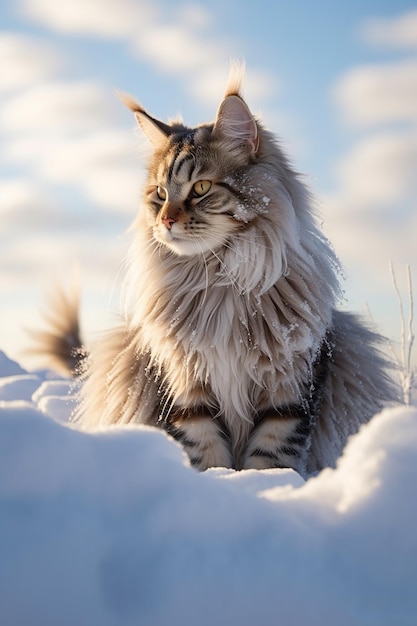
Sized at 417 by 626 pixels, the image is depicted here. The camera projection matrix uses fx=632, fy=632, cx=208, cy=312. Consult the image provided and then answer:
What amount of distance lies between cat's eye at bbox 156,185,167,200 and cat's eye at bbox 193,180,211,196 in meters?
0.22

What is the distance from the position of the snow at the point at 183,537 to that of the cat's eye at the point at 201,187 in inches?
73.9

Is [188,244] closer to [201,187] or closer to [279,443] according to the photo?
[201,187]

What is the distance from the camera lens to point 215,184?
8.84 feet

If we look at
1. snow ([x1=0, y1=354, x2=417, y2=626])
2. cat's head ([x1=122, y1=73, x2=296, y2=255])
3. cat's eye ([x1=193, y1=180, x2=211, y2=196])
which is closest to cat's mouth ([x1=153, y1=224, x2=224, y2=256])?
cat's head ([x1=122, y1=73, x2=296, y2=255])

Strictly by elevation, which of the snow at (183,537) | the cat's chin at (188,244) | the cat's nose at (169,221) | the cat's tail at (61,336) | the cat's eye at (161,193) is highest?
the cat's eye at (161,193)

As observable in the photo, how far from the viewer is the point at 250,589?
2.47 feet

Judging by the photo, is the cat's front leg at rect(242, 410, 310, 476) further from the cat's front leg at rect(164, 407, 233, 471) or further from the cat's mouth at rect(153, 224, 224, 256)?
the cat's mouth at rect(153, 224, 224, 256)

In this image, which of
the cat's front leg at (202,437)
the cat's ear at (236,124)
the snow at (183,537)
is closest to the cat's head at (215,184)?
the cat's ear at (236,124)

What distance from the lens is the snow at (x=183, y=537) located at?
0.73 metres

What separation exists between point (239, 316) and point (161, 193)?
0.74 meters

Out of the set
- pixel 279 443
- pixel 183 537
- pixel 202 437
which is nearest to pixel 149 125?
pixel 202 437

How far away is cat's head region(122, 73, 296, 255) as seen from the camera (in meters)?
2.63

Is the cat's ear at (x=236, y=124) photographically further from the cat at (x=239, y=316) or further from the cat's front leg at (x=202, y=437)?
the cat's front leg at (x=202, y=437)

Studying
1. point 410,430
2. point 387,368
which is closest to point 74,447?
point 410,430
